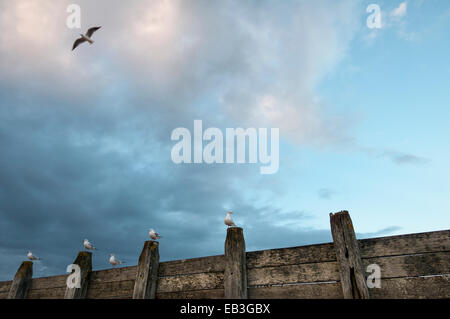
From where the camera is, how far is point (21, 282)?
9336 millimetres

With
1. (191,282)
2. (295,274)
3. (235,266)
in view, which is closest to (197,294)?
(191,282)

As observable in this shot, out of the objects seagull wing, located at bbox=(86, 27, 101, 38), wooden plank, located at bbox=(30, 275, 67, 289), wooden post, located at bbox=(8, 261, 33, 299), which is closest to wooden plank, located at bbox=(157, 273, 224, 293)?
wooden plank, located at bbox=(30, 275, 67, 289)

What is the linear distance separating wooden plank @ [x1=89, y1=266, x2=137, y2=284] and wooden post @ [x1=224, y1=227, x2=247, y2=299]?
116 inches

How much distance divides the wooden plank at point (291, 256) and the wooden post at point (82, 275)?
512cm

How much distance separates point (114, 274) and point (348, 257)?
6.13m

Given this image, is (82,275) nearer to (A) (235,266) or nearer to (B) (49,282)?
(B) (49,282)

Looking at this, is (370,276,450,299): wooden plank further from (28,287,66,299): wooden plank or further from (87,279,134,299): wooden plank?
(28,287,66,299): wooden plank

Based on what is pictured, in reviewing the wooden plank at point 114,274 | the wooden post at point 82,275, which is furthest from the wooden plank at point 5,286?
the wooden plank at point 114,274

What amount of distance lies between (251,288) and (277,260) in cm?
78

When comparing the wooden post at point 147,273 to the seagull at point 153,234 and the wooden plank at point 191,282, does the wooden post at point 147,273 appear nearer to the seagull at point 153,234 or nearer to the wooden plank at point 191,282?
the wooden plank at point 191,282
